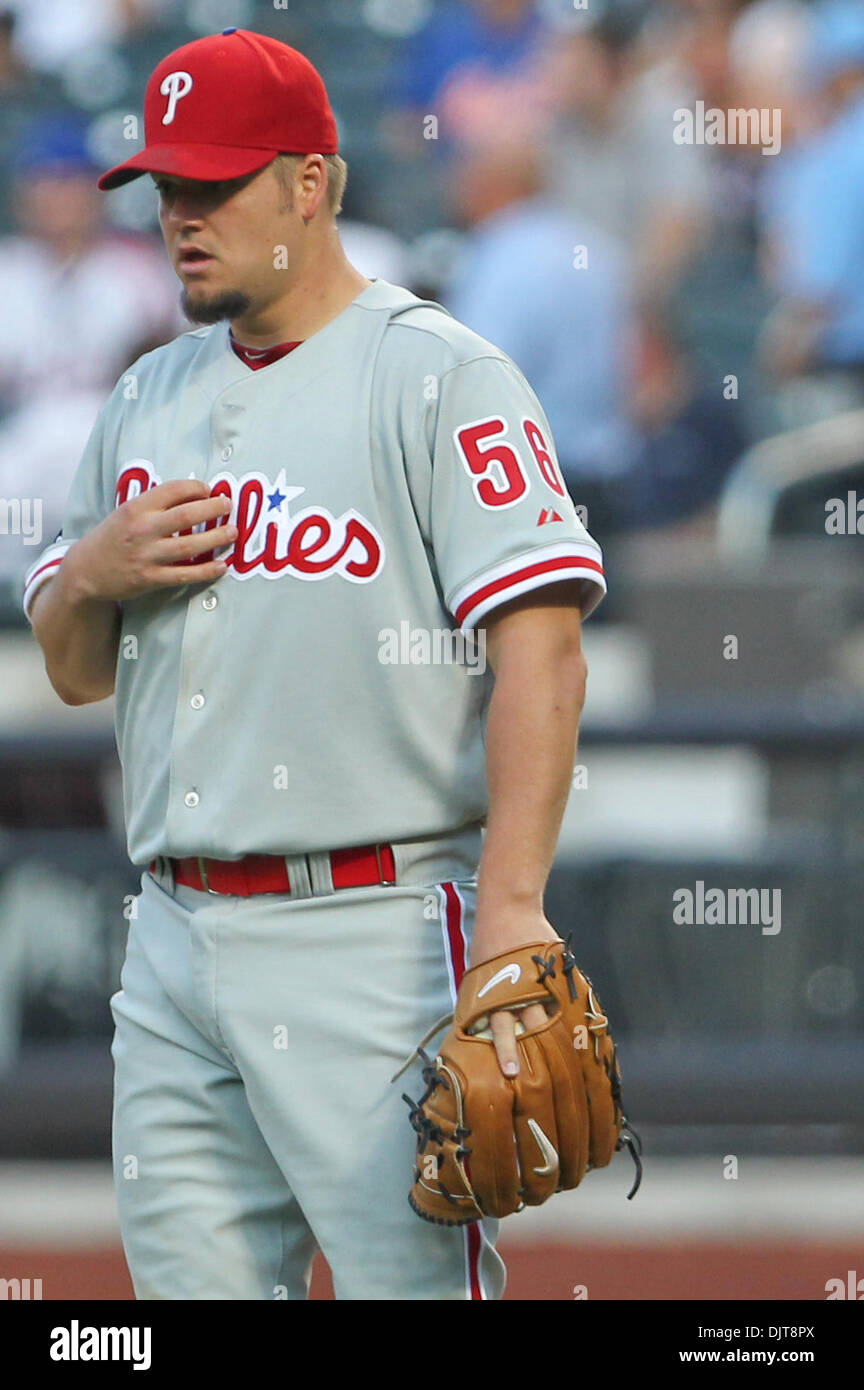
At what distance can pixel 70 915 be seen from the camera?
5.04 metres

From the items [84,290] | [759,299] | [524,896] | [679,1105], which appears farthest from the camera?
[759,299]

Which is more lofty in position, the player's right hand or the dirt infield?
the player's right hand

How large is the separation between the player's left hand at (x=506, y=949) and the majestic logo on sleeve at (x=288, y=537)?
1.27ft

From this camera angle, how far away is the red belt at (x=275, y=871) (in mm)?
2105

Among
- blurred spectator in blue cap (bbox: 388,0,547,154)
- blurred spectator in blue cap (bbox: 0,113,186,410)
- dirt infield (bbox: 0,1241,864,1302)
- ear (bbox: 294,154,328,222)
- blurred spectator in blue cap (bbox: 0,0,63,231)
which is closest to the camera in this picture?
ear (bbox: 294,154,328,222)

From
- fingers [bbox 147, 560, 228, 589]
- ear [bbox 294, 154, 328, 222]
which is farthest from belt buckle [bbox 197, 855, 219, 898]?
ear [bbox 294, 154, 328, 222]

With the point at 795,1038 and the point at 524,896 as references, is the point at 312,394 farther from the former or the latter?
the point at 795,1038

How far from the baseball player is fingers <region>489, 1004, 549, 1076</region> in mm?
75

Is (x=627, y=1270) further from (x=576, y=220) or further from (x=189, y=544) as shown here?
(x=576, y=220)

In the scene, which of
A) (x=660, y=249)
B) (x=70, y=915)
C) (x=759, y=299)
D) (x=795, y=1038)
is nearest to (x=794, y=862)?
(x=795, y=1038)

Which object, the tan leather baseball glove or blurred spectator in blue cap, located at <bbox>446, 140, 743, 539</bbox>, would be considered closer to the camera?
the tan leather baseball glove

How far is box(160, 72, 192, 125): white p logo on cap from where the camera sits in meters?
2.12

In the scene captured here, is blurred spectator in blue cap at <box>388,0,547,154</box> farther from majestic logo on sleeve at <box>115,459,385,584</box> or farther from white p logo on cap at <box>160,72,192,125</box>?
majestic logo on sleeve at <box>115,459,385,584</box>
